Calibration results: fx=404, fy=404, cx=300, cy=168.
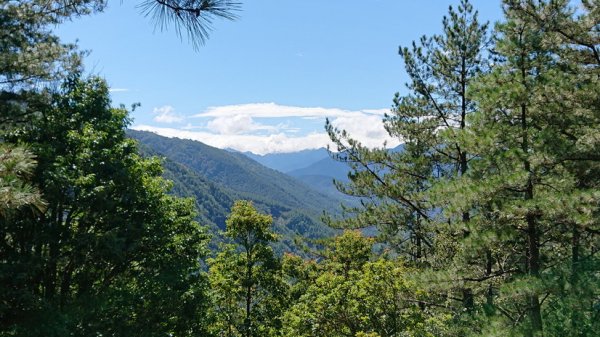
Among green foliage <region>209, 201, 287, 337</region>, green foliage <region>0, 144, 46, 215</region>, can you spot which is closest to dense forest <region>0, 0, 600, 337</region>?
green foliage <region>0, 144, 46, 215</region>

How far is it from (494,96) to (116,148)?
11.2m

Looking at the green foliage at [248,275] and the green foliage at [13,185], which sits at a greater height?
the green foliage at [13,185]

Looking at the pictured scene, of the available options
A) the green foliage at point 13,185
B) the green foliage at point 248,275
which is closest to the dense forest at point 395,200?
the green foliage at point 13,185

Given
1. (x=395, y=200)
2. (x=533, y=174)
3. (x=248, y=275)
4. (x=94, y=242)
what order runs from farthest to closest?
1. (x=248, y=275)
2. (x=395, y=200)
3. (x=94, y=242)
4. (x=533, y=174)

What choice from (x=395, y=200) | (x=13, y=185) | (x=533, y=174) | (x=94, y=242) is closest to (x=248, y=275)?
(x=395, y=200)

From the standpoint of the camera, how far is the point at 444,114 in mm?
16594

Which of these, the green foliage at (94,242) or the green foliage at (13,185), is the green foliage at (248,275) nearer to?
the green foliage at (94,242)

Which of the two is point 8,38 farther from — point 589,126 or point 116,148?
point 589,126

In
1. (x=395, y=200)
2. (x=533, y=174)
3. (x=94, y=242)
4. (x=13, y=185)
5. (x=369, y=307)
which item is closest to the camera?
(x=13, y=185)

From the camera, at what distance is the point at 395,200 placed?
57.8 ft

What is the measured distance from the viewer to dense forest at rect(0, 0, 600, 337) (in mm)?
8938

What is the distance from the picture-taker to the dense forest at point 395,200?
894 centimetres

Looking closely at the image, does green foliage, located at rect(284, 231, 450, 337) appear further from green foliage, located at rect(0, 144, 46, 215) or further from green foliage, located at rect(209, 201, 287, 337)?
green foliage, located at rect(0, 144, 46, 215)

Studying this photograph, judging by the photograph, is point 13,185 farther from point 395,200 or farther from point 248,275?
point 248,275
